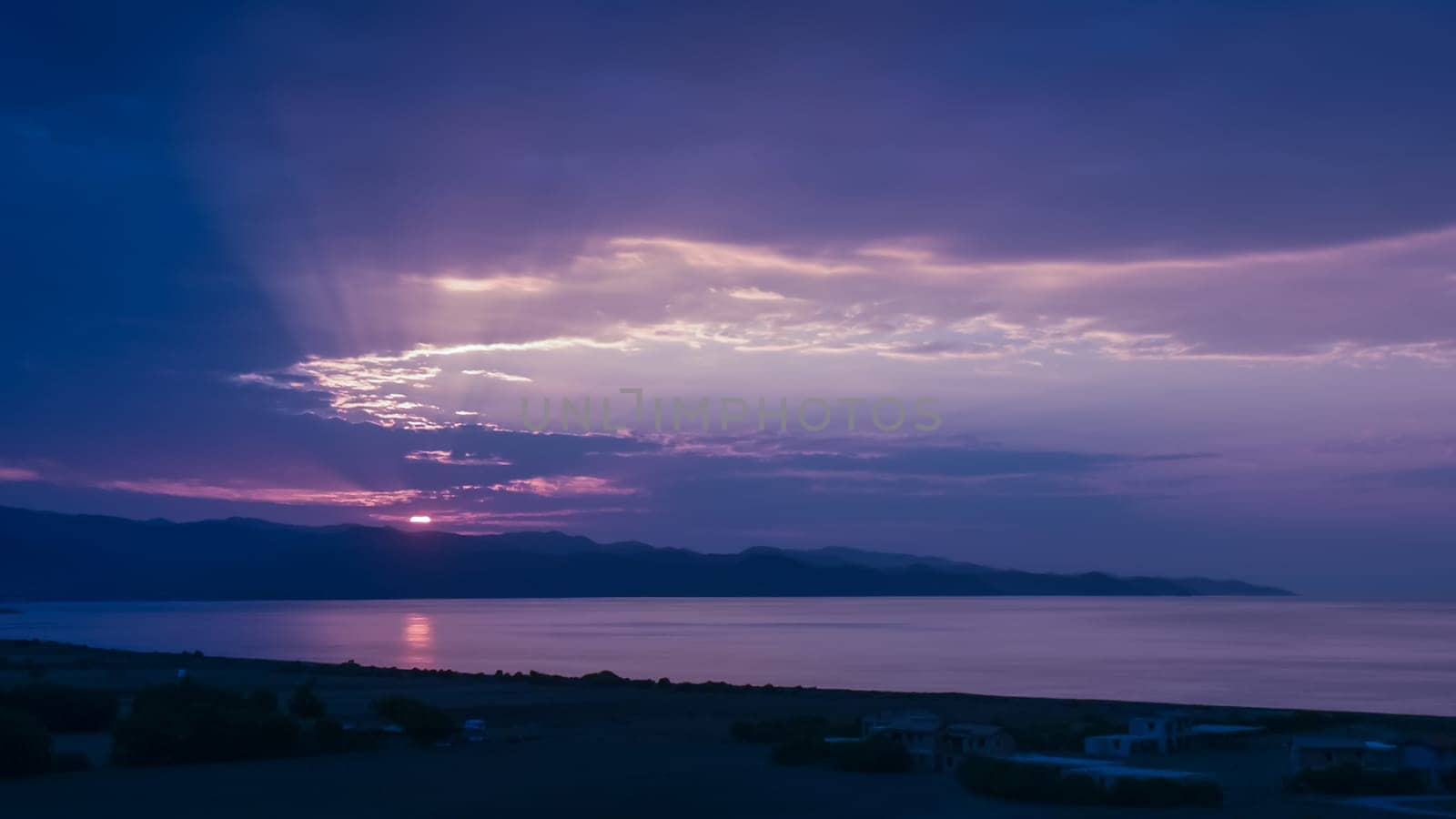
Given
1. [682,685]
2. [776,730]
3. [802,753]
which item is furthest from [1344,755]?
[682,685]

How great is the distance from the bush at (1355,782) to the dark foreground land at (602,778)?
18.1 inches

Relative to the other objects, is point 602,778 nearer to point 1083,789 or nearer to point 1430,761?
point 1083,789

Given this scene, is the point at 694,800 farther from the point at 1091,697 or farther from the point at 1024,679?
the point at 1024,679

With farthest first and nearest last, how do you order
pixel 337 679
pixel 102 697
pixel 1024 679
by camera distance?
pixel 1024 679
pixel 337 679
pixel 102 697

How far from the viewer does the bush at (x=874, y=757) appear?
65.9 ft

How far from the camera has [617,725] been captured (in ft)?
92.3

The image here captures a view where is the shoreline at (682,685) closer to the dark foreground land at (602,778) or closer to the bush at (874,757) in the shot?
the dark foreground land at (602,778)

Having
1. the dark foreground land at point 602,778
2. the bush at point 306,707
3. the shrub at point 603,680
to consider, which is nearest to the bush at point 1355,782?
the dark foreground land at point 602,778

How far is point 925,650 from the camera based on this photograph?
82.9 metres

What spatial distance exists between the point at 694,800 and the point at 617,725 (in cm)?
1133

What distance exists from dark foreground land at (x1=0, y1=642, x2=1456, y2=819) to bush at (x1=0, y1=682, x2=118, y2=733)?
4.64 feet

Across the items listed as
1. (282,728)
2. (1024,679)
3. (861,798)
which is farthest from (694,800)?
(1024,679)

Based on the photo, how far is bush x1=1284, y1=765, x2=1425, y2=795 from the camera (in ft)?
58.4

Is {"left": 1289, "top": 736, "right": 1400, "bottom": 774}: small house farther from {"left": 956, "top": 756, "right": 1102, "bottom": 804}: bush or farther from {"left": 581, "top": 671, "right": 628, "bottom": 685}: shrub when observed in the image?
{"left": 581, "top": 671, "right": 628, "bottom": 685}: shrub
